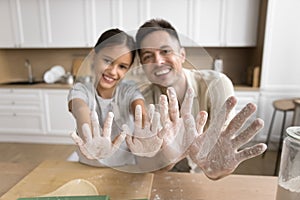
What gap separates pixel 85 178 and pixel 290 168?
1.62ft

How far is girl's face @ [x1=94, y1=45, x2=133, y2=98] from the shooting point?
58 centimetres

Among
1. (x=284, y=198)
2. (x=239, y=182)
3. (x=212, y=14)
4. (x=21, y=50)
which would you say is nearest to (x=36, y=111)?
(x=21, y=50)

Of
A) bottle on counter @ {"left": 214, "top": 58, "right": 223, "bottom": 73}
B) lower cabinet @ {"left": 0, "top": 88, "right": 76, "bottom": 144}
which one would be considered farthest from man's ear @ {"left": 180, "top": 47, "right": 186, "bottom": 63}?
lower cabinet @ {"left": 0, "top": 88, "right": 76, "bottom": 144}

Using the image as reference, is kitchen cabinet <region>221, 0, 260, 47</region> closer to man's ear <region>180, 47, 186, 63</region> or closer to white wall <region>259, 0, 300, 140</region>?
white wall <region>259, 0, 300, 140</region>

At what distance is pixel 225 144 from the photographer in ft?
1.75

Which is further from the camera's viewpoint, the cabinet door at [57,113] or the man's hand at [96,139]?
the cabinet door at [57,113]

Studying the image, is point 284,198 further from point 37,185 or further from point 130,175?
point 37,185

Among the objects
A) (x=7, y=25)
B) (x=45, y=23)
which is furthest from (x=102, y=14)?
(x=7, y=25)

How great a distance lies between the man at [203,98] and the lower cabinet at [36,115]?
1841 mm

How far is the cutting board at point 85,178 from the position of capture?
1.97 feet

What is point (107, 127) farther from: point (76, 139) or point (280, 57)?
point (280, 57)

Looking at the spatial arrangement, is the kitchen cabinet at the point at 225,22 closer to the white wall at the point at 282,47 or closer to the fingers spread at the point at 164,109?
the white wall at the point at 282,47

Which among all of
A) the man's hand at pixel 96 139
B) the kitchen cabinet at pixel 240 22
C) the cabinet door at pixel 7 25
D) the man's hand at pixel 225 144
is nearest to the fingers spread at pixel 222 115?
the man's hand at pixel 225 144

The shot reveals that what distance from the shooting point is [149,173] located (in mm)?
686
